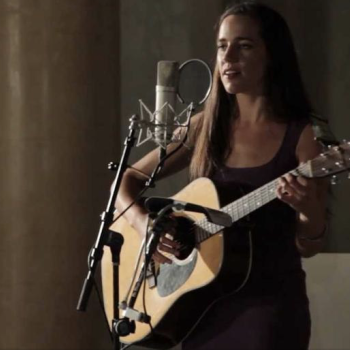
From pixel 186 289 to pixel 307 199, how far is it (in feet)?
1.42

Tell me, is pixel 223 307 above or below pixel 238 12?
below

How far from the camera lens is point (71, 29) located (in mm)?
3393

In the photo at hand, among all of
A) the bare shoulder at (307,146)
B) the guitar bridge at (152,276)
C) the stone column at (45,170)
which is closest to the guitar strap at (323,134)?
the bare shoulder at (307,146)

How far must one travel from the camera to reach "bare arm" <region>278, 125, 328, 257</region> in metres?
1.85

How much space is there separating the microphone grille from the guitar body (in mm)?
269

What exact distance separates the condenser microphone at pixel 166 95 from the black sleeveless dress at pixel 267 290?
21cm

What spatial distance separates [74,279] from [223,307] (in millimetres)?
1511

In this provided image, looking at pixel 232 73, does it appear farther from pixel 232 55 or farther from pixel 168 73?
pixel 168 73

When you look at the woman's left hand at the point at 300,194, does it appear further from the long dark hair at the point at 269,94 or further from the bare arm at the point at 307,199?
the long dark hair at the point at 269,94

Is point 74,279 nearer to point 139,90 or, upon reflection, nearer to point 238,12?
point 139,90

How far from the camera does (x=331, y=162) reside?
183cm

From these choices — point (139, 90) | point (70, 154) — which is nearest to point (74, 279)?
point (70, 154)

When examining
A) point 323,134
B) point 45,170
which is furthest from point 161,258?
point 45,170

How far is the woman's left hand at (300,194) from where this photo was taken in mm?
1849
